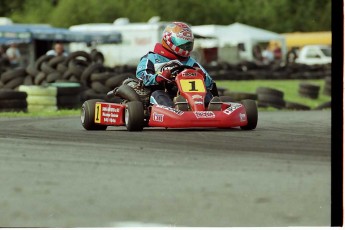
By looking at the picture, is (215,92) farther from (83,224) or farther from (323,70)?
(323,70)

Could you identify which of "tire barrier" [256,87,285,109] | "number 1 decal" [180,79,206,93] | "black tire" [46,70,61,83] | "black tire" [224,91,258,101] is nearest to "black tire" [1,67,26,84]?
"black tire" [46,70,61,83]

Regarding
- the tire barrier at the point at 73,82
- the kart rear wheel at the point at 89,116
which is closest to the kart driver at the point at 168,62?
the kart rear wheel at the point at 89,116

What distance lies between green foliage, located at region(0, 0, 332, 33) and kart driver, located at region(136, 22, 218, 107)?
116ft

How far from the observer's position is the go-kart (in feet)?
29.7

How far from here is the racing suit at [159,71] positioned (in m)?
9.49

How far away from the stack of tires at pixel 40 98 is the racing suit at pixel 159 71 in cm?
399

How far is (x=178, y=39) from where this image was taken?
9.87 m

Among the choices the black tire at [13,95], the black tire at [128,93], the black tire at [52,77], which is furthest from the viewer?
the black tire at [52,77]

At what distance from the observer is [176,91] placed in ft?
32.3

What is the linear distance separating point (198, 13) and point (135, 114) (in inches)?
1544

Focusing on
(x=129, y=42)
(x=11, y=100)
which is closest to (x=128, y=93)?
(x=11, y=100)

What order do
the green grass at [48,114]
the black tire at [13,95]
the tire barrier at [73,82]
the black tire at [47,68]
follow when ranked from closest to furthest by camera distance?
the green grass at [48,114]
the black tire at [13,95]
the tire barrier at [73,82]
the black tire at [47,68]

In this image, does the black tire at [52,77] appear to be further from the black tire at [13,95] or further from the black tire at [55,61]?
the black tire at [13,95]

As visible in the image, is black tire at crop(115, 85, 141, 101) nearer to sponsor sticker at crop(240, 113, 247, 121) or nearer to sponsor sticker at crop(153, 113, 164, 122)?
sponsor sticker at crop(153, 113, 164, 122)
